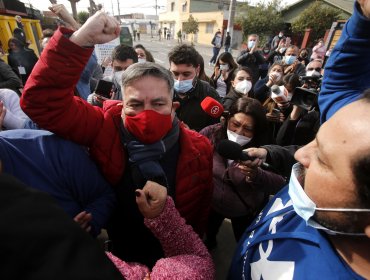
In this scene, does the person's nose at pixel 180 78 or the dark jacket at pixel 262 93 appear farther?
the dark jacket at pixel 262 93

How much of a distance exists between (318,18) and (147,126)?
71.5 ft

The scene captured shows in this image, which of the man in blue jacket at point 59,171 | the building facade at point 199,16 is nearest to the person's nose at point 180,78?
the man in blue jacket at point 59,171

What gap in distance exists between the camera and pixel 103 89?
214 centimetres

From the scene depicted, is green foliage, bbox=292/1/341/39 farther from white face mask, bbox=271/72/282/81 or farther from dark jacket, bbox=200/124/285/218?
dark jacket, bbox=200/124/285/218

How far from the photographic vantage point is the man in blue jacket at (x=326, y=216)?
74 cm

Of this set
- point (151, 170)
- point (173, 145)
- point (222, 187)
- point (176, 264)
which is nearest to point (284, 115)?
point (222, 187)

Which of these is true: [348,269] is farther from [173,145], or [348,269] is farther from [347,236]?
[173,145]

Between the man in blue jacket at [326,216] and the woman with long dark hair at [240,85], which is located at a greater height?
the man in blue jacket at [326,216]

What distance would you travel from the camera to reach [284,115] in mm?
2721

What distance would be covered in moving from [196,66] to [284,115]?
113 centimetres

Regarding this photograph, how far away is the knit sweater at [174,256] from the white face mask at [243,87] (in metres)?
2.56

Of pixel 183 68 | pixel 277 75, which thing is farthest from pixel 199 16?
pixel 183 68

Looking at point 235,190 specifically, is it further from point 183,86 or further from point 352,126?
point 183,86

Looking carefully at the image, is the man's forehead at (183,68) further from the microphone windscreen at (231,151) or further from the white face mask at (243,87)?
the microphone windscreen at (231,151)
